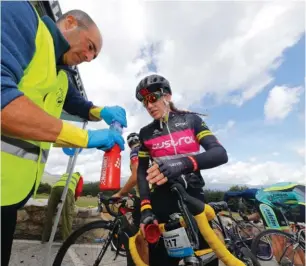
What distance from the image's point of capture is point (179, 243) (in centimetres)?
181

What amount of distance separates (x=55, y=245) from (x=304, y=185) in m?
5.22

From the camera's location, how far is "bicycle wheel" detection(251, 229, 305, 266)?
14.1ft

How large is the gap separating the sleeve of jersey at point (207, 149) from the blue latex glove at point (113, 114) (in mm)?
681

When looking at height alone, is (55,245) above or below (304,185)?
below

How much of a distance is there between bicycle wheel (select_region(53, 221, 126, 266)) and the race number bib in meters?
1.23

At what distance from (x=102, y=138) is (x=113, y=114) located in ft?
2.34

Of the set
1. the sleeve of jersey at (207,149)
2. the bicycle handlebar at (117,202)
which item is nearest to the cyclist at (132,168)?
the bicycle handlebar at (117,202)

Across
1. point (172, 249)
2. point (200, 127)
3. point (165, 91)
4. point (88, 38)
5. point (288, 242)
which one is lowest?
point (172, 249)

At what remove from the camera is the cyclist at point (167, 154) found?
1.89 meters

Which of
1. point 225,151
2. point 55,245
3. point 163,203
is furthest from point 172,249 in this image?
point 55,245

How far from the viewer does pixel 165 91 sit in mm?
2586

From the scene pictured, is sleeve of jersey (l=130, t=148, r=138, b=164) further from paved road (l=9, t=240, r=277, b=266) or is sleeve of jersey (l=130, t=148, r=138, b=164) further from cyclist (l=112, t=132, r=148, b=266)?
paved road (l=9, t=240, r=277, b=266)

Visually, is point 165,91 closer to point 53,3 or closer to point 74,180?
point 53,3

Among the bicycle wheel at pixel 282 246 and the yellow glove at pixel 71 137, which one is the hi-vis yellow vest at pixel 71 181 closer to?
the bicycle wheel at pixel 282 246
